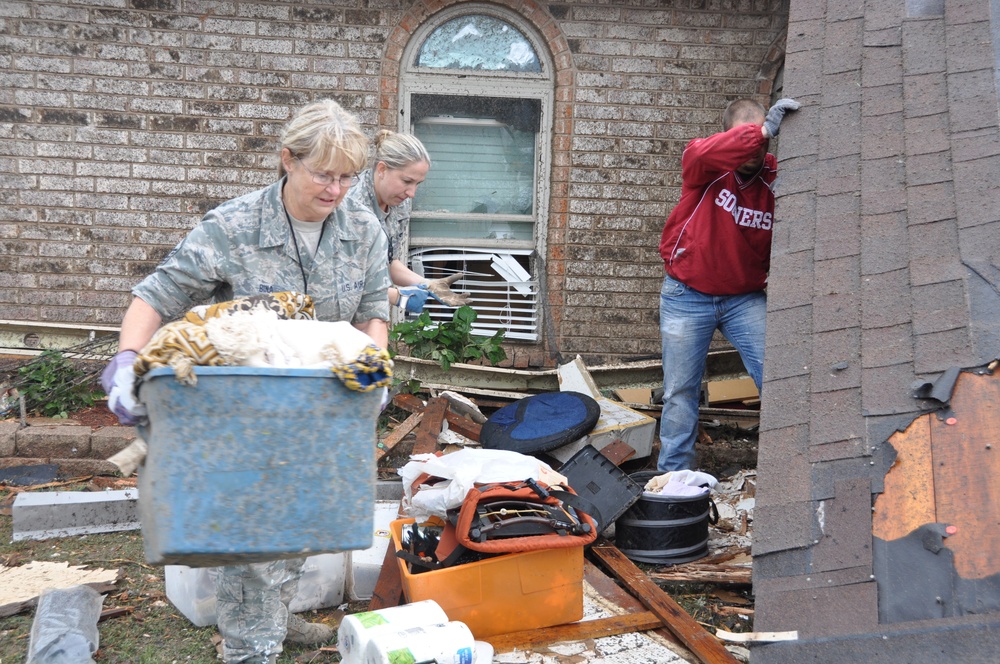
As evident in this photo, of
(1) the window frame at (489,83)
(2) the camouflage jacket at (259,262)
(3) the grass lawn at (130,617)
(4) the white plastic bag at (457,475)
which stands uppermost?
(1) the window frame at (489,83)

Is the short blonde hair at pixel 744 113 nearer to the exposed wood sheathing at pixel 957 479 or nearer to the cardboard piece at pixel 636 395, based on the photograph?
the cardboard piece at pixel 636 395

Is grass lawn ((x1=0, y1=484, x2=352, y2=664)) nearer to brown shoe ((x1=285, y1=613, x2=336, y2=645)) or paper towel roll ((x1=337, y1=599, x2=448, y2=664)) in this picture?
brown shoe ((x1=285, y1=613, x2=336, y2=645))

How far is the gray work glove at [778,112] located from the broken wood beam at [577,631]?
235 centimetres

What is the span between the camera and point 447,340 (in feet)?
21.3

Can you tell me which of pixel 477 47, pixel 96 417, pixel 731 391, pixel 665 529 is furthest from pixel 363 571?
pixel 477 47

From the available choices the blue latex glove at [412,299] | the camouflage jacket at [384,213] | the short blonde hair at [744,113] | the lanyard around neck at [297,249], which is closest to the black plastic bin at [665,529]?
the blue latex glove at [412,299]

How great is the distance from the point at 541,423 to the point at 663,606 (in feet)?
5.84

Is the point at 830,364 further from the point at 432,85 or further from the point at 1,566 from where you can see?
the point at 432,85

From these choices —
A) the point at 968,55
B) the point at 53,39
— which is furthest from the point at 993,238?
the point at 53,39

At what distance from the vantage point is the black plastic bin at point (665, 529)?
4.41 meters

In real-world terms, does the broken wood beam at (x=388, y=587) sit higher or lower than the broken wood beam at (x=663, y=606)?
higher

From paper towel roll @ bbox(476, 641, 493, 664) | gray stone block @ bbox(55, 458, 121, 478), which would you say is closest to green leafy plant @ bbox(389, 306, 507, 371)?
gray stone block @ bbox(55, 458, 121, 478)

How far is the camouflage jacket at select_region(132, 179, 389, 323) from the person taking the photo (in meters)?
2.68

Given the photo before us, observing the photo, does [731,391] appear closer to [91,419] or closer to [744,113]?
[744,113]
